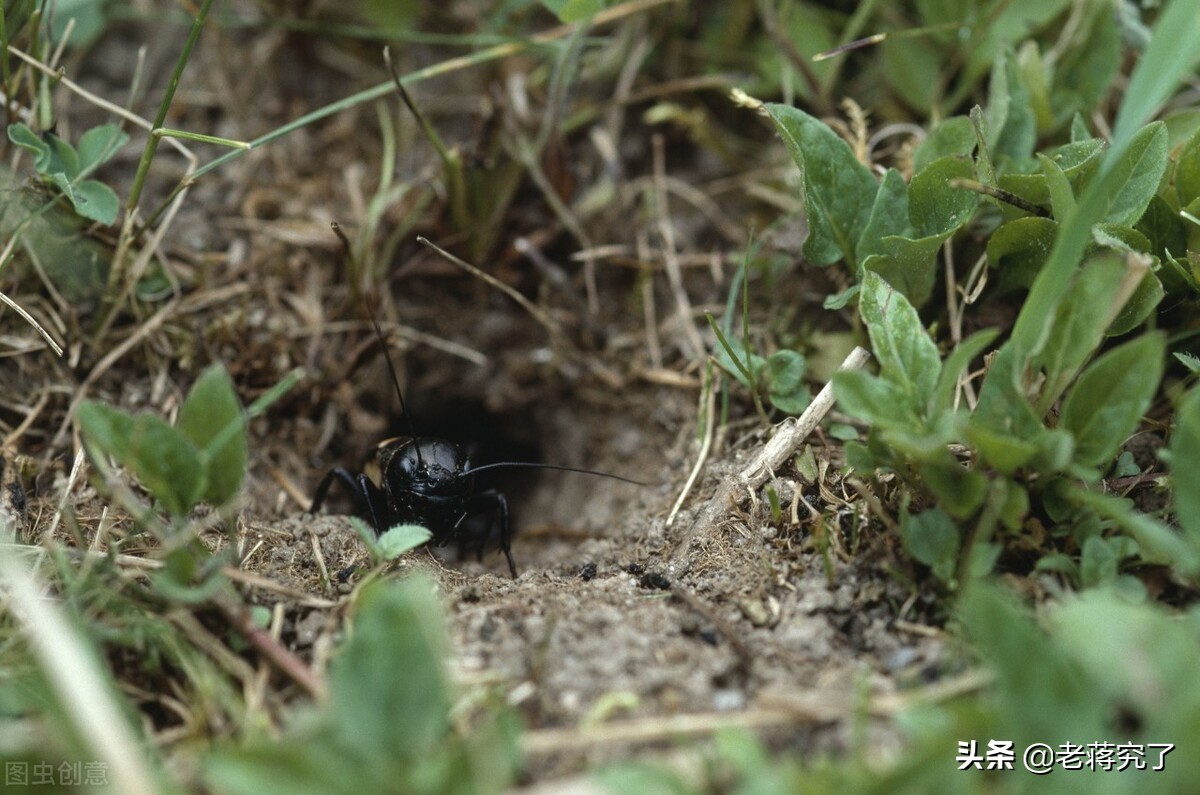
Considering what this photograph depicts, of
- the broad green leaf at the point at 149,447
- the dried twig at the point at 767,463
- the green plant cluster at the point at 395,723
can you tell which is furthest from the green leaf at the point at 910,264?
the broad green leaf at the point at 149,447

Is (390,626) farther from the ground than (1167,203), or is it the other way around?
(1167,203)

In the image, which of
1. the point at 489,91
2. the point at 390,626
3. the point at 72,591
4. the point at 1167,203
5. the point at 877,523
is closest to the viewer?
the point at 390,626

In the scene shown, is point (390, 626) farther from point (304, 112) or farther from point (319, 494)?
point (304, 112)

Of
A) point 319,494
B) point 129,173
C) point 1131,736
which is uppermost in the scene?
point 129,173

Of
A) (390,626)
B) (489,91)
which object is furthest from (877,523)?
(489,91)

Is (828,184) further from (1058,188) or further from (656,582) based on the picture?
(656,582)

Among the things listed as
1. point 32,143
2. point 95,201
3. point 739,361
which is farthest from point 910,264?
point 32,143

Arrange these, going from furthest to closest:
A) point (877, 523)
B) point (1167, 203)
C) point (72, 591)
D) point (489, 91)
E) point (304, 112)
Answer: point (304, 112) → point (489, 91) → point (1167, 203) → point (877, 523) → point (72, 591)

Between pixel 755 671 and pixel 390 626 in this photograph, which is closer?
pixel 390 626
